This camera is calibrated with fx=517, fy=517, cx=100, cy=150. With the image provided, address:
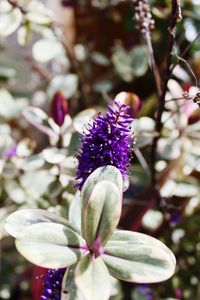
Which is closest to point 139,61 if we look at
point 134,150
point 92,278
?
point 134,150

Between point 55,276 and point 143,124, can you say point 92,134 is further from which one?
point 143,124

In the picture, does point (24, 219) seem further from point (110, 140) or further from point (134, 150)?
point (134, 150)

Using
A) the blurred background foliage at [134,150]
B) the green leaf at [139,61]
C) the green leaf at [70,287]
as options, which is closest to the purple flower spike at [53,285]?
the green leaf at [70,287]

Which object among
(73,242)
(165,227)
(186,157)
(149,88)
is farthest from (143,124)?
(149,88)

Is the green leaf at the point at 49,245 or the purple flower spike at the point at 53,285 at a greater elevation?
the green leaf at the point at 49,245

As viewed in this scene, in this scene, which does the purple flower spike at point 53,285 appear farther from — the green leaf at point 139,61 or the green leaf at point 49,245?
the green leaf at point 139,61

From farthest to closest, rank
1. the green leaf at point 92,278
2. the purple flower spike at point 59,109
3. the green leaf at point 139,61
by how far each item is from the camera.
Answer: the green leaf at point 139,61, the purple flower spike at point 59,109, the green leaf at point 92,278

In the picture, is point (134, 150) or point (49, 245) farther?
point (134, 150)
